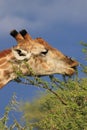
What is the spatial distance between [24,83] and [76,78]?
36.0 inches

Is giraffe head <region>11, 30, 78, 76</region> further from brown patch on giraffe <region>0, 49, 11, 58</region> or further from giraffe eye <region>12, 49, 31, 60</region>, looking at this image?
brown patch on giraffe <region>0, 49, 11, 58</region>

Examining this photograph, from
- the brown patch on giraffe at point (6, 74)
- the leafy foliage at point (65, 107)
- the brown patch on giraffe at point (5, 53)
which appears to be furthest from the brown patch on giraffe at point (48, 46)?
the leafy foliage at point (65, 107)

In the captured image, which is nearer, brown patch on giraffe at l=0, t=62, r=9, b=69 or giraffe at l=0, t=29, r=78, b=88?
giraffe at l=0, t=29, r=78, b=88

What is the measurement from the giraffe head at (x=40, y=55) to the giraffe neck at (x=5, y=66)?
26 centimetres

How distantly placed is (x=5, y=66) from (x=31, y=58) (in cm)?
71

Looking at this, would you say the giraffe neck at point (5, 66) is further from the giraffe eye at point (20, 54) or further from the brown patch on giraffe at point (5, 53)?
the giraffe eye at point (20, 54)

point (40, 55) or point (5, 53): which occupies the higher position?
point (5, 53)

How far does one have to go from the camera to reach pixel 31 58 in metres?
11.9

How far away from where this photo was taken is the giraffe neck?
38.5 ft

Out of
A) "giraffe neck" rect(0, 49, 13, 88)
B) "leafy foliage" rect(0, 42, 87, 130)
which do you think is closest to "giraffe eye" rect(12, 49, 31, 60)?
"giraffe neck" rect(0, 49, 13, 88)

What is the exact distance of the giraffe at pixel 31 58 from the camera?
1158cm

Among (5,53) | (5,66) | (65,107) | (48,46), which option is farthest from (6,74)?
(65,107)

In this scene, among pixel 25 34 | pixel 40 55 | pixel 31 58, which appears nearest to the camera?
pixel 25 34

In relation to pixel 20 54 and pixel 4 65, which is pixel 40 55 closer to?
pixel 20 54
